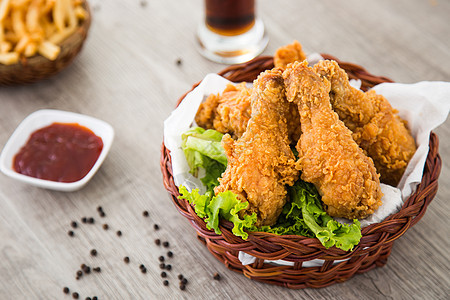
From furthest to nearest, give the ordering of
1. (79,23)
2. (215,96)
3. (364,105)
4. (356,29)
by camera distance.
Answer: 1. (356,29)
2. (79,23)
3. (215,96)
4. (364,105)

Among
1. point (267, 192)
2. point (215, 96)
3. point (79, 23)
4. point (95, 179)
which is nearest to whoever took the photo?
point (267, 192)

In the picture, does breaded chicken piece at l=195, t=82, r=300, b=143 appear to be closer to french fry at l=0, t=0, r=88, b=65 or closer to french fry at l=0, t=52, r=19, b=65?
french fry at l=0, t=0, r=88, b=65

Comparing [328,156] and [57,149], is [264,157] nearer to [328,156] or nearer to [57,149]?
[328,156]

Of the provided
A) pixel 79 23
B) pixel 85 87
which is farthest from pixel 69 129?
pixel 79 23

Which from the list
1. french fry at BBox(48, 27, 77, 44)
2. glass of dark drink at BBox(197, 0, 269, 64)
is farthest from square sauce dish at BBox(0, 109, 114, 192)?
glass of dark drink at BBox(197, 0, 269, 64)

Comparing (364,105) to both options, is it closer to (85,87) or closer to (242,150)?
(242,150)

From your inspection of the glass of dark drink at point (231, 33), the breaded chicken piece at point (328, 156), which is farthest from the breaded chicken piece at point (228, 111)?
the glass of dark drink at point (231, 33)

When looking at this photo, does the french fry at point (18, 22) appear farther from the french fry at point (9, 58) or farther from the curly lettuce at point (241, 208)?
the curly lettuce at point (241, 208)

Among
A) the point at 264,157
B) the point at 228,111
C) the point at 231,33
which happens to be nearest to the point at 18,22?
the point at 231,33
